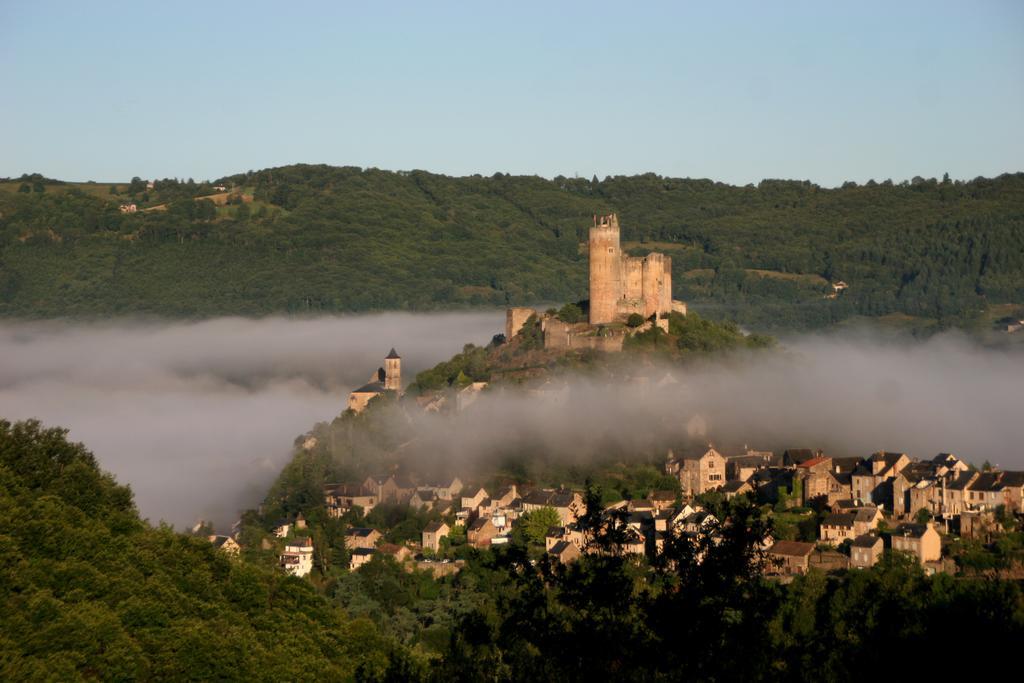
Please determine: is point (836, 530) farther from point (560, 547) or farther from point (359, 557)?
point (359, 557)

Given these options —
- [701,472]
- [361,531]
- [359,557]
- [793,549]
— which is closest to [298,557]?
[359,557]

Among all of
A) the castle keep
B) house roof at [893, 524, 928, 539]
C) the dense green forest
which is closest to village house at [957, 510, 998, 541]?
house roof at [893, 524, 928, 539]

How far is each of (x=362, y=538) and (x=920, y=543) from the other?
73.4 feet

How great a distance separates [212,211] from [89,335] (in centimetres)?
2253

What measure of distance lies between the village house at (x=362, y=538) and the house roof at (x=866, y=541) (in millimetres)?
19155

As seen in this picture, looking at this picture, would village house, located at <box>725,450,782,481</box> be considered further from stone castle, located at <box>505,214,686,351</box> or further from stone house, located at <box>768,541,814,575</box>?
stone house, located at <box>768,541,814,575</box>

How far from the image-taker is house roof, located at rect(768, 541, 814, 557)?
5850 centimetres

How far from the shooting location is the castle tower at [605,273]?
84500mm

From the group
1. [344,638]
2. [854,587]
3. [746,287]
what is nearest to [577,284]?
[746,287]

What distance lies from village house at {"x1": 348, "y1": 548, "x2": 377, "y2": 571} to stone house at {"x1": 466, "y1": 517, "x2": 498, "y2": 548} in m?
3.54

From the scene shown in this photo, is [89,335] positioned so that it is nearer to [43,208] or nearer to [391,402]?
[43,208]

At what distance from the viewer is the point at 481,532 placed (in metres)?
69.8

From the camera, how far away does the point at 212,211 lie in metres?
184

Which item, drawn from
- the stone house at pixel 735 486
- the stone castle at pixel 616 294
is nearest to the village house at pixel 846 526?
the stone house at pixel 735 486
